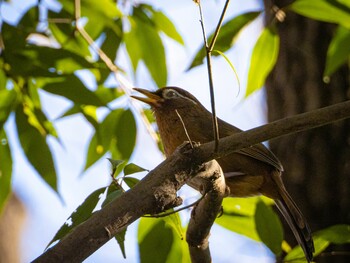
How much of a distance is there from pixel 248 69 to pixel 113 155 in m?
0.88

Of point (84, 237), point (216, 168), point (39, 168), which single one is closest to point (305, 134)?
point (39, 168)

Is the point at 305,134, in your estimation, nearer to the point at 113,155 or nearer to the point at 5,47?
the point at 113,155

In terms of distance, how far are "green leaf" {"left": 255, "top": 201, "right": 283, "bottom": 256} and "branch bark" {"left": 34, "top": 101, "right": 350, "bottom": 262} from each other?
78 centimetres

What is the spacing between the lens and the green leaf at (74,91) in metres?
3.71

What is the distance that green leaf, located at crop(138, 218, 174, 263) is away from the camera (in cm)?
313

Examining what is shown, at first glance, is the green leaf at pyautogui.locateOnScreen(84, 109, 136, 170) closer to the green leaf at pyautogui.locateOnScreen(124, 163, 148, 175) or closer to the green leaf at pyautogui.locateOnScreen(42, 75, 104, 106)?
the green leaf at pyautogui.locateOnScreen(42, 75, 104, 106)

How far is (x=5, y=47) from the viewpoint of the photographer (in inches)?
156

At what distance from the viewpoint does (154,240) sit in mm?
3168

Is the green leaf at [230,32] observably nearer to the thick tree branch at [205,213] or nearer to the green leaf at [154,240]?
the green leaf at [154,240]

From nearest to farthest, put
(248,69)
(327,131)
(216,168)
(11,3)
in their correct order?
(216,168)
(248,69)
(11,3)
(327,131)

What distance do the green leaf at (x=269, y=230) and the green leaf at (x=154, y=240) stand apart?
1.28 ft

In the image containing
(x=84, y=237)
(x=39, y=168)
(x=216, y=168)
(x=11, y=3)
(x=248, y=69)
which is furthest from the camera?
(x=11, y=3)

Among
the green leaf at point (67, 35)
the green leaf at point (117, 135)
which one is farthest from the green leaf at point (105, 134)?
the green leaf at point (67, 35)

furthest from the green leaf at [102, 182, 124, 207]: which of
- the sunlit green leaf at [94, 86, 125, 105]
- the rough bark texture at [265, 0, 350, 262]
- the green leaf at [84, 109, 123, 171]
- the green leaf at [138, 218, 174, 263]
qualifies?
the rough bark texture at [265, 0, 350, 262]
